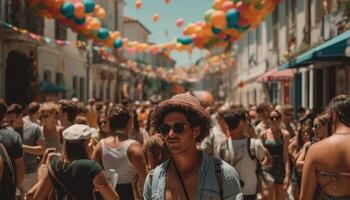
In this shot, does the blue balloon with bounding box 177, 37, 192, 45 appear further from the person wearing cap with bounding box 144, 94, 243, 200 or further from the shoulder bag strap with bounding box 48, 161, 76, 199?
the person wearing cap with bounding box 144, 94, 243, 200

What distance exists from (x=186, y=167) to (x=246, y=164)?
298cm

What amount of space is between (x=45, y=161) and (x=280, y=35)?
76.5 ft

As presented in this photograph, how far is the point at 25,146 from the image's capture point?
23.6 ft

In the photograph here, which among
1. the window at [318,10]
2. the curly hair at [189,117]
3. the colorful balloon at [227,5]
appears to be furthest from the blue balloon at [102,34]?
the curly hair at [189,117]

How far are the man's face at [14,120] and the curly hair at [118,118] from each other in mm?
2122

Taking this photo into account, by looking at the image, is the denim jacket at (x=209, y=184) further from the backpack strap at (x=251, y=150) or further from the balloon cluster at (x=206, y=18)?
the balloon cluster at (x=206, y=18)

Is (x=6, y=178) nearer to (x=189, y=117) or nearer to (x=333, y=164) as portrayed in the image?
(x=189, y=117)

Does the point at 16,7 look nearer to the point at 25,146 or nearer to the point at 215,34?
the point at 215,34

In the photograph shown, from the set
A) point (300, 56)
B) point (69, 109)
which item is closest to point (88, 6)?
point (300, 56)

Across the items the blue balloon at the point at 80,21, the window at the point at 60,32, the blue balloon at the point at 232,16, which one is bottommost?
the blue balloon at the point at 232,16

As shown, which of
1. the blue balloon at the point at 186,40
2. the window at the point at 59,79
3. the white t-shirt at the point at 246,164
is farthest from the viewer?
the window at the point at 59,79

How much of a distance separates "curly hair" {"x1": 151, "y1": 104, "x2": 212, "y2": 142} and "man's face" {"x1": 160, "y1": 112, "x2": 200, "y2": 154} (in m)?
0.02

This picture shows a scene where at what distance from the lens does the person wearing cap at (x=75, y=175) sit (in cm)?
441

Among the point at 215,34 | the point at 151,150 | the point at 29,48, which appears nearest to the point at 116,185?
the point at 151,150
